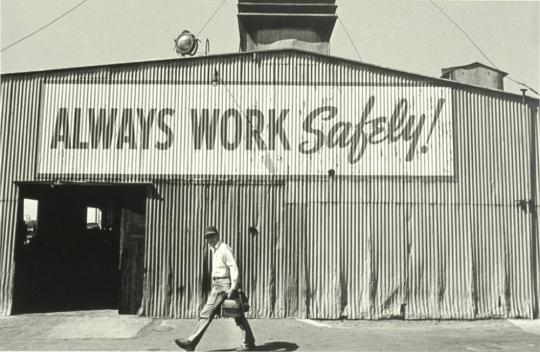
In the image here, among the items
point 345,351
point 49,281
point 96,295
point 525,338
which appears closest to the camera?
point 345,351

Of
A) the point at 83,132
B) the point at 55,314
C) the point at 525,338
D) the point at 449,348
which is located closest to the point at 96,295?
the point at 55,314

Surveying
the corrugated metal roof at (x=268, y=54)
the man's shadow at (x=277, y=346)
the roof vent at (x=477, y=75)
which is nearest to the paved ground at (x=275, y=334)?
the man's shadow at (x=277, y=346)

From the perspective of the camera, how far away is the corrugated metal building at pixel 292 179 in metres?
11.7

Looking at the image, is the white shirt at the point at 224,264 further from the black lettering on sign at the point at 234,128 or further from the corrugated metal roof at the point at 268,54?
the corrugated metal roof at the point at 268,54

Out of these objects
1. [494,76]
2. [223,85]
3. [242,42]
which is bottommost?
[223,85]

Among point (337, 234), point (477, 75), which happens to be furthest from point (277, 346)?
point (477, 75)

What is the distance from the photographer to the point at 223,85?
12305 mm

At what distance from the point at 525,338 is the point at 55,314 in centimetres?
1025

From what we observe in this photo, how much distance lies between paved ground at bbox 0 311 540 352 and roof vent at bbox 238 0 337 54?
37.1 ft

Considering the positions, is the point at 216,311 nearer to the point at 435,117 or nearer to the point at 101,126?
the point at 101,126

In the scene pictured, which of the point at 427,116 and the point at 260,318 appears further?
the point at 427,116

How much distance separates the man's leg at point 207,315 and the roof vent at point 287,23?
12470mm

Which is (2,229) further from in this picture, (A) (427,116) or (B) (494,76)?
(B) (494,76)

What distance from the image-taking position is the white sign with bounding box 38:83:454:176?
39.1 ft
